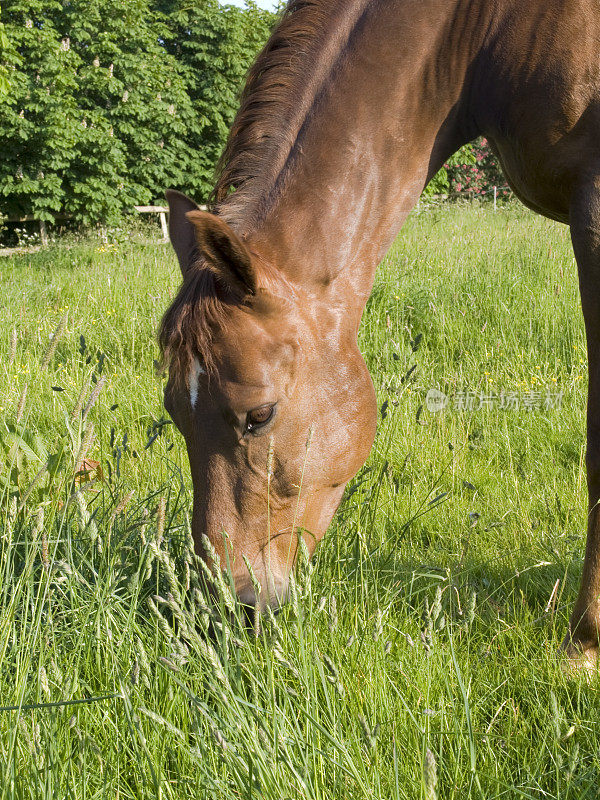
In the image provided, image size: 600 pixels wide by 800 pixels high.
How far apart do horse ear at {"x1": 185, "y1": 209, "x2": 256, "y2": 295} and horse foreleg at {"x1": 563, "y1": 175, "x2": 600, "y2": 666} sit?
0.96 m

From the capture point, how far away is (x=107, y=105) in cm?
1888

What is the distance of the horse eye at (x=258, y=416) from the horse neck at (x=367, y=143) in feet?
1.33

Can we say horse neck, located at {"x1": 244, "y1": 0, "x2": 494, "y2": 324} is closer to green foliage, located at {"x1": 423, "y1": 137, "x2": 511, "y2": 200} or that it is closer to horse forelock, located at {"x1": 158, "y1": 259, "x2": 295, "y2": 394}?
horse forelock, located at {"x1": 158, "y1": 259, "x2": 295, "y2": 394}

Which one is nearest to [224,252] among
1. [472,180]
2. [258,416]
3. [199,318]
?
[199,318]

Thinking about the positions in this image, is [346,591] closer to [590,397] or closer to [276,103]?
[590,397]

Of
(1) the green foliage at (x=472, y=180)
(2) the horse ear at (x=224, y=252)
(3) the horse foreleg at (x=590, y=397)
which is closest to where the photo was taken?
(2) the horse ear at (x=224, y=252)

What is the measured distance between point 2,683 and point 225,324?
3.27 feet

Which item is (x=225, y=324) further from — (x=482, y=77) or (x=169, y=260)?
(x=169, y=260)

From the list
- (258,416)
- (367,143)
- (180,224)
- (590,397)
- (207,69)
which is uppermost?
(207,69)

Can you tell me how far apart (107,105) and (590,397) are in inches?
777

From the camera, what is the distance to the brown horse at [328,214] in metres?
1.84

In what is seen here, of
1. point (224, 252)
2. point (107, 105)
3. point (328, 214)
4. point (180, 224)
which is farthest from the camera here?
point (107, 105)

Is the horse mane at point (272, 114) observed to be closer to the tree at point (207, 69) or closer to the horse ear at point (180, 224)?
the horse ear at point (180, 224)

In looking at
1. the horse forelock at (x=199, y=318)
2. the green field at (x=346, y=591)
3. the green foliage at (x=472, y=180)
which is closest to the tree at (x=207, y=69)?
the green foliage at (x=472, y=180)
